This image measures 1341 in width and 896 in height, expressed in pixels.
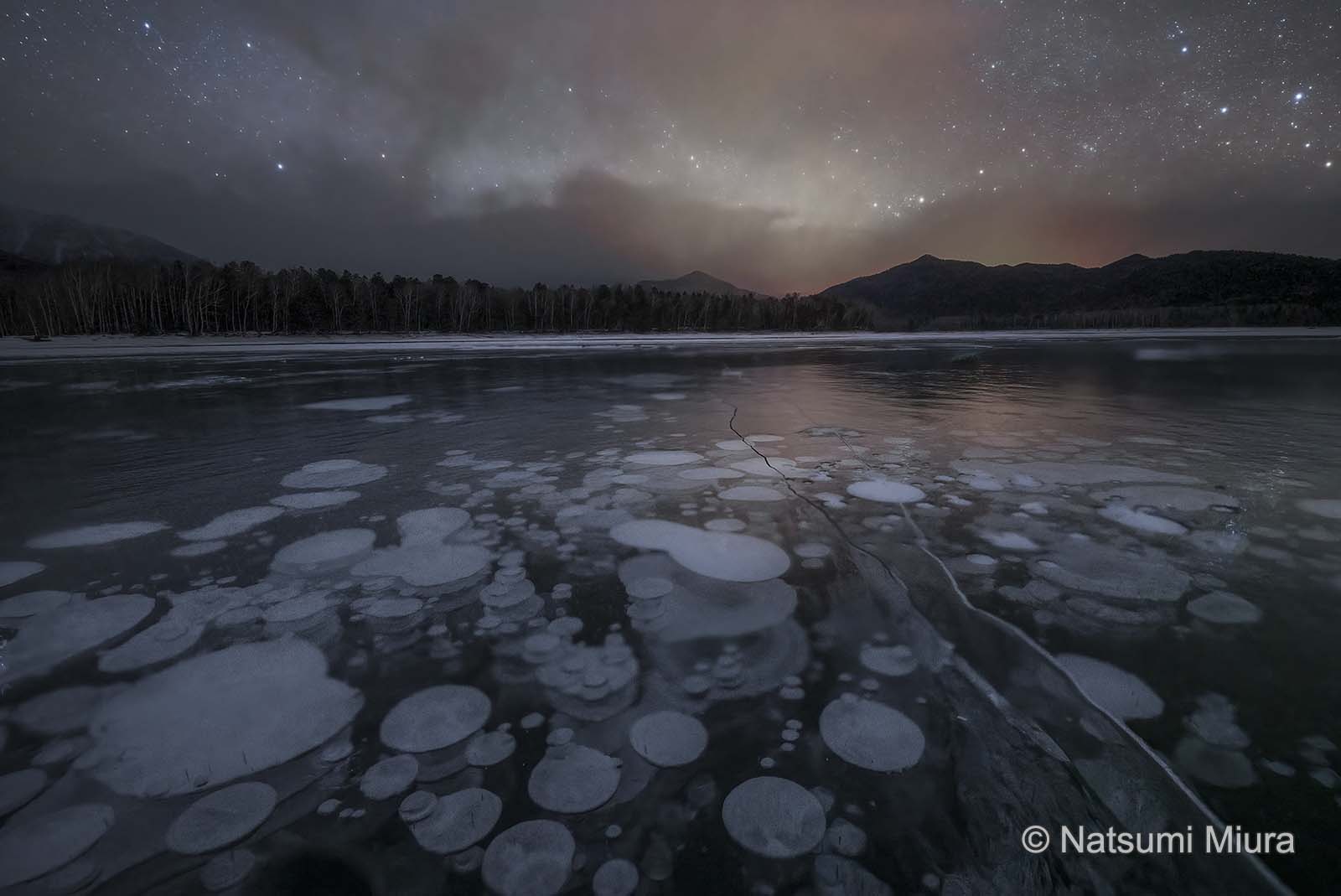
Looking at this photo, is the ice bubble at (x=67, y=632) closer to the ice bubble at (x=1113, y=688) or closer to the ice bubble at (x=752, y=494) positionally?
the ice bubble at (x=752, y=494)

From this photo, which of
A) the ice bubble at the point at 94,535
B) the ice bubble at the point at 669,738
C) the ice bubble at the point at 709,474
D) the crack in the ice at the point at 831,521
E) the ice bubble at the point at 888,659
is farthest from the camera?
the ice bubble at the point at 709,474

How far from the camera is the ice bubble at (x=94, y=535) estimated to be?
A: 9.27 feet

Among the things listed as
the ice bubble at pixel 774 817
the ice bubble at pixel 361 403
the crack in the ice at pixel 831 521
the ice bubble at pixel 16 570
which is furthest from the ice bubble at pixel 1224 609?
the ice bubble at pixel 361 403

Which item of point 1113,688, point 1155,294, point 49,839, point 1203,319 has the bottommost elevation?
point 49,839

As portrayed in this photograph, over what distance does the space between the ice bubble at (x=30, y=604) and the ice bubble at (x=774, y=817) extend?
2.77m

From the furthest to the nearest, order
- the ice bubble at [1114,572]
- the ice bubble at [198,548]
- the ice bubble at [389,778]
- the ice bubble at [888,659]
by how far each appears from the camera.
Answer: the ice bubble at [198,548] → the ice bubble at [1114,572] → the ice bubble at [888,659] → the ice bubble at [389,778]

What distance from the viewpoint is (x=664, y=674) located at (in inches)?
70.4

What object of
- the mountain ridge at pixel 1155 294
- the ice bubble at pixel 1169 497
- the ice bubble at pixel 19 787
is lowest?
the ice bubble at pixel 19 787

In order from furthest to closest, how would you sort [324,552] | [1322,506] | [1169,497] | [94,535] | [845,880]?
[1169,497]
[1322,506]
[94,535]
[324,552]
[845,880]

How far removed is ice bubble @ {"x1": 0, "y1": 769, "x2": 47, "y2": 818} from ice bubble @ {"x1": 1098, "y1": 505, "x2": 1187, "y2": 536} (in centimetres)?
433

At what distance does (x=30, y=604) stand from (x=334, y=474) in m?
1.95

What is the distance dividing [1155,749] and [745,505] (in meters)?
2.15

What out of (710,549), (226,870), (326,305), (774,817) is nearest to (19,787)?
(226,870)

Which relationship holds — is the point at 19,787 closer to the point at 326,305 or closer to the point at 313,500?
the point at 313,500
